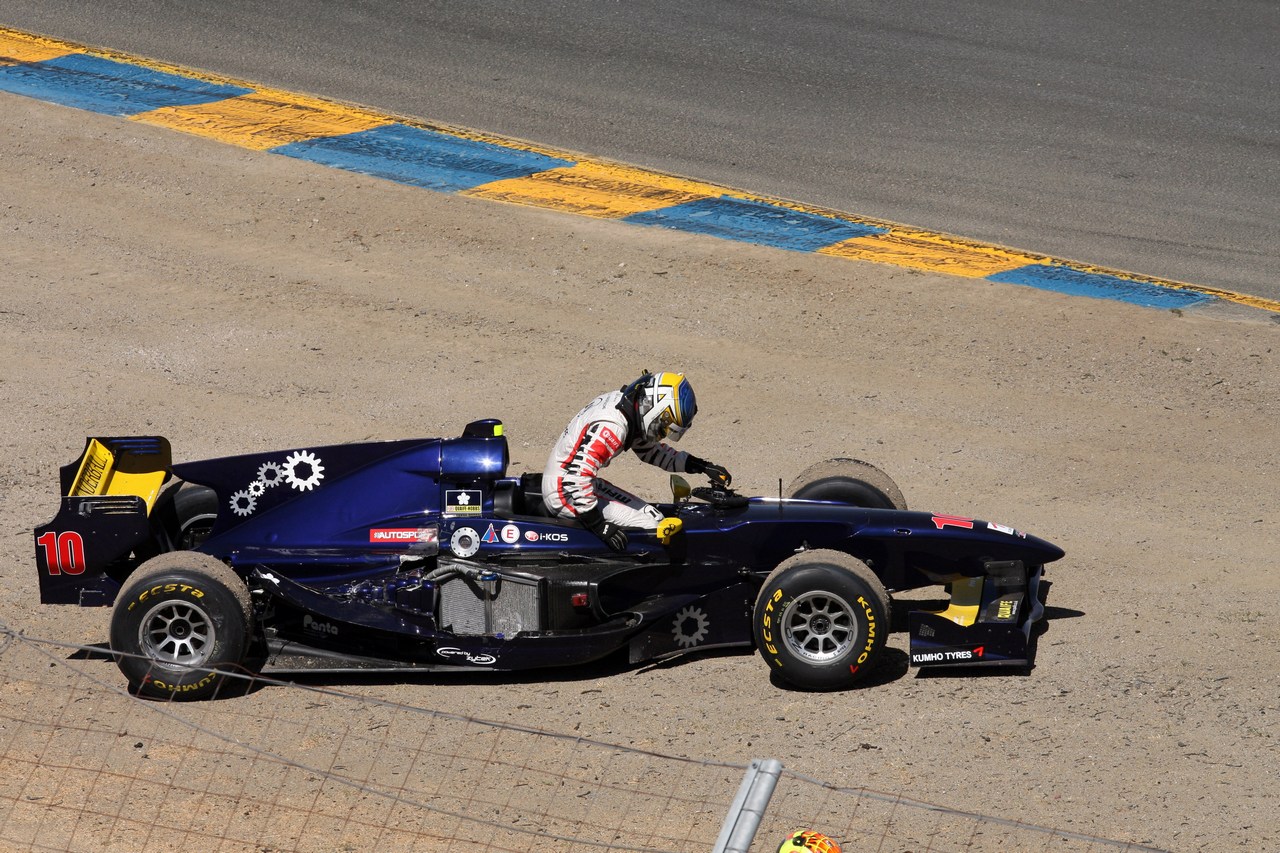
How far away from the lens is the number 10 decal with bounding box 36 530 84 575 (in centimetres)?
842

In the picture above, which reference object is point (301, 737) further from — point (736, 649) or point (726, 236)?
point (726, 236)

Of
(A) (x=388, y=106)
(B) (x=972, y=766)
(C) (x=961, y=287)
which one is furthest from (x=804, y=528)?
(A) (x=388, y=106)

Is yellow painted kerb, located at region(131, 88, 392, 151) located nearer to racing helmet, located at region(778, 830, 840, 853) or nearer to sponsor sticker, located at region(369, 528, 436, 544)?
sponsor sticker, located at region(369, 528, 436, 544)

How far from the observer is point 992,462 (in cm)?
1091

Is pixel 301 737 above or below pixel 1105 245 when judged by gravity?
below

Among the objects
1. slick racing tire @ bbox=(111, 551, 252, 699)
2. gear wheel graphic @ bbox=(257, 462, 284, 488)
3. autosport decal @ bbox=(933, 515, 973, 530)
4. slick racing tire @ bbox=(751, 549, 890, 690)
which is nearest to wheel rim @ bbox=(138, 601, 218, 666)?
slick racing tire @ bbox=(111, 551, 252, 699)

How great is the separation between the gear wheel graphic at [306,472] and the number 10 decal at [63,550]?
105 centimetres

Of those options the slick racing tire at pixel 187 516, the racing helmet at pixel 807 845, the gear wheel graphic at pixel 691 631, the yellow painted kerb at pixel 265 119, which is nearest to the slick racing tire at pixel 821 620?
the gear wheel graphic at pixel 691 631

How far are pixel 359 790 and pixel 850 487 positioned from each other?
3214mm

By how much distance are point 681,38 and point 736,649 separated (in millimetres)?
10426

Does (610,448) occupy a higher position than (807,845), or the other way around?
(610,448)

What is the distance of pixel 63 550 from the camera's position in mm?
8438

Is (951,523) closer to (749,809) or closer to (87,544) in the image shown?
(749,809)

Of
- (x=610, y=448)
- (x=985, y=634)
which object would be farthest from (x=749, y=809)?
(x=610, y=448)
